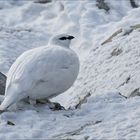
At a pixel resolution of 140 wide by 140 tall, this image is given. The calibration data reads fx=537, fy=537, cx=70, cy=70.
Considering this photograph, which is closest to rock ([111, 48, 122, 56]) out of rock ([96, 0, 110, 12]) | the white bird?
the white bird

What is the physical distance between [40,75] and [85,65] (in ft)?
11.2

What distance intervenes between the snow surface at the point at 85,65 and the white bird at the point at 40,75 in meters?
0.18

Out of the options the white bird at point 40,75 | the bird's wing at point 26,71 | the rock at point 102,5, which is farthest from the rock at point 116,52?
the rock at point 102,5

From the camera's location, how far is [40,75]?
5.48 metres

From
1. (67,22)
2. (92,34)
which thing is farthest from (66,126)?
(67,22)

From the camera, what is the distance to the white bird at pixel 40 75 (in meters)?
5.43

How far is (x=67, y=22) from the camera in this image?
1134 cm

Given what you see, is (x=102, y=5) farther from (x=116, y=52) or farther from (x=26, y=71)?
(x=26, y=71)

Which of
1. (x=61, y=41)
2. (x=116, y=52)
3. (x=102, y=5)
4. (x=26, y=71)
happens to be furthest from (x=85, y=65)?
(x=26, y=71)

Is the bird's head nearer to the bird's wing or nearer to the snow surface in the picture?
the bird's wing

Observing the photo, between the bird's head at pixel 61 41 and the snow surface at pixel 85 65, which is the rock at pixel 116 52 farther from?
the bird's head at pixel 61 41

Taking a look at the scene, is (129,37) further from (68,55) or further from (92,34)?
(68,55)

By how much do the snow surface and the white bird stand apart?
18 cm

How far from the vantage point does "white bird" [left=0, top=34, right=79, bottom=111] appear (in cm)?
543
